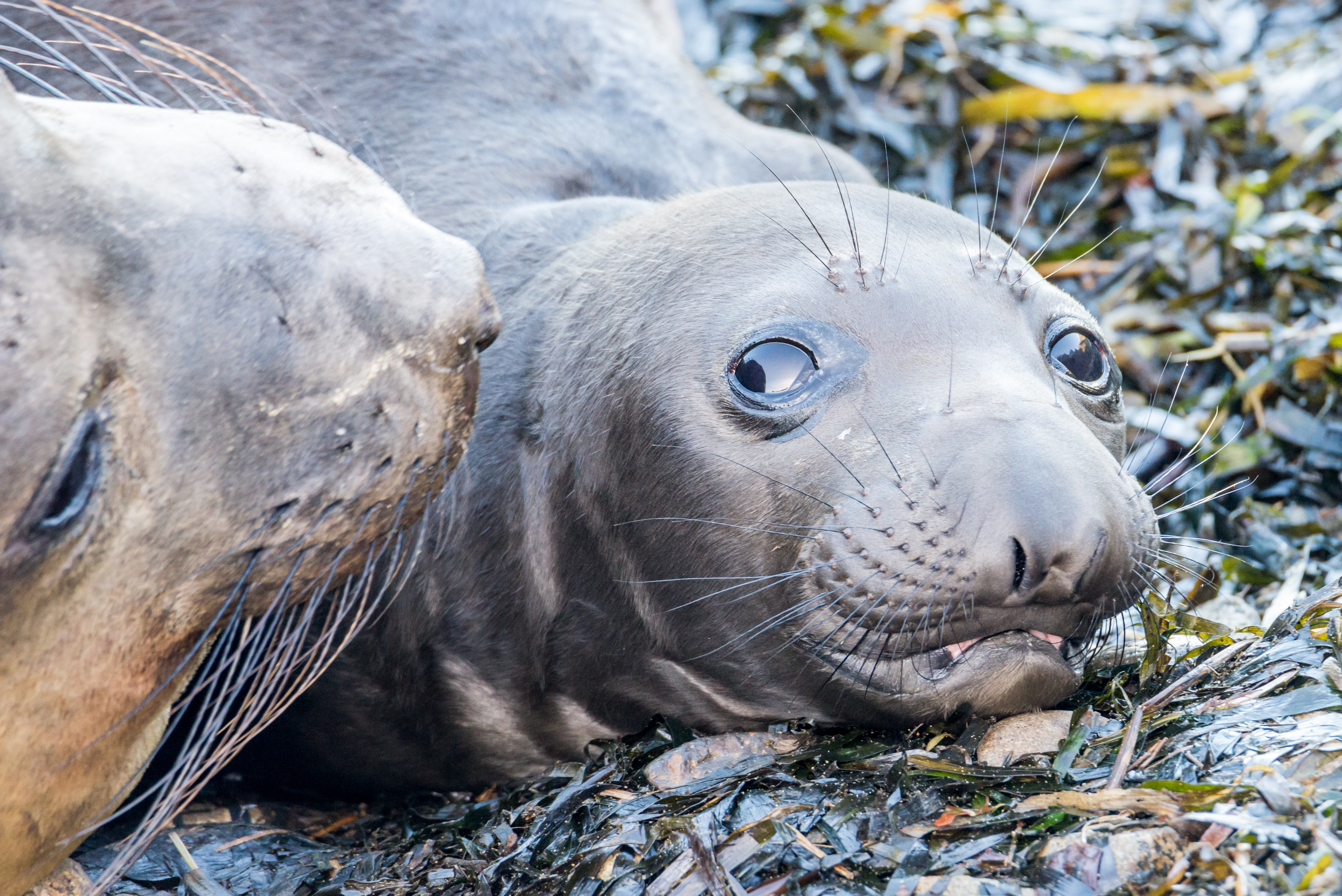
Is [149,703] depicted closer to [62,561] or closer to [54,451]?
[62,561]

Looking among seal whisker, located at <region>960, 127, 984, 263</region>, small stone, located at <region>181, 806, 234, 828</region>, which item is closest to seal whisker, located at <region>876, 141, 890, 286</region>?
seal whisker, located at <region>960, 127, 984, 263</region>

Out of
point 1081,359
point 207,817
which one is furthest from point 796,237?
point 207,817

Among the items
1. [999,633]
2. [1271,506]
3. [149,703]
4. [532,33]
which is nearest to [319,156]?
[149,703]

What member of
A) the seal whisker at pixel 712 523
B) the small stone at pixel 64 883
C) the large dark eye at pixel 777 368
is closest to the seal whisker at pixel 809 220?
the large dark eye at pixel 777 368

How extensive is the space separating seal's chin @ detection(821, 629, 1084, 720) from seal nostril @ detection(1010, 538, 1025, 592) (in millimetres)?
237

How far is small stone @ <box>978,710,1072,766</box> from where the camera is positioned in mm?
2992

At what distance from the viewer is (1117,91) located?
6.25 metres

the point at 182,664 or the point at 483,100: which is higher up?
the point at 483,100

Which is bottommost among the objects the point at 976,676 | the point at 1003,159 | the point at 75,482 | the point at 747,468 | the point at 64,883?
the point at 64,883

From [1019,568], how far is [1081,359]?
790mm

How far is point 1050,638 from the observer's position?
122 inches

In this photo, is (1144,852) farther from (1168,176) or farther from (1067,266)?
(1168,176)

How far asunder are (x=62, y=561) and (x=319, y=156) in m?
0.98

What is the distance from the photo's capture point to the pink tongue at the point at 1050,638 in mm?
3062
